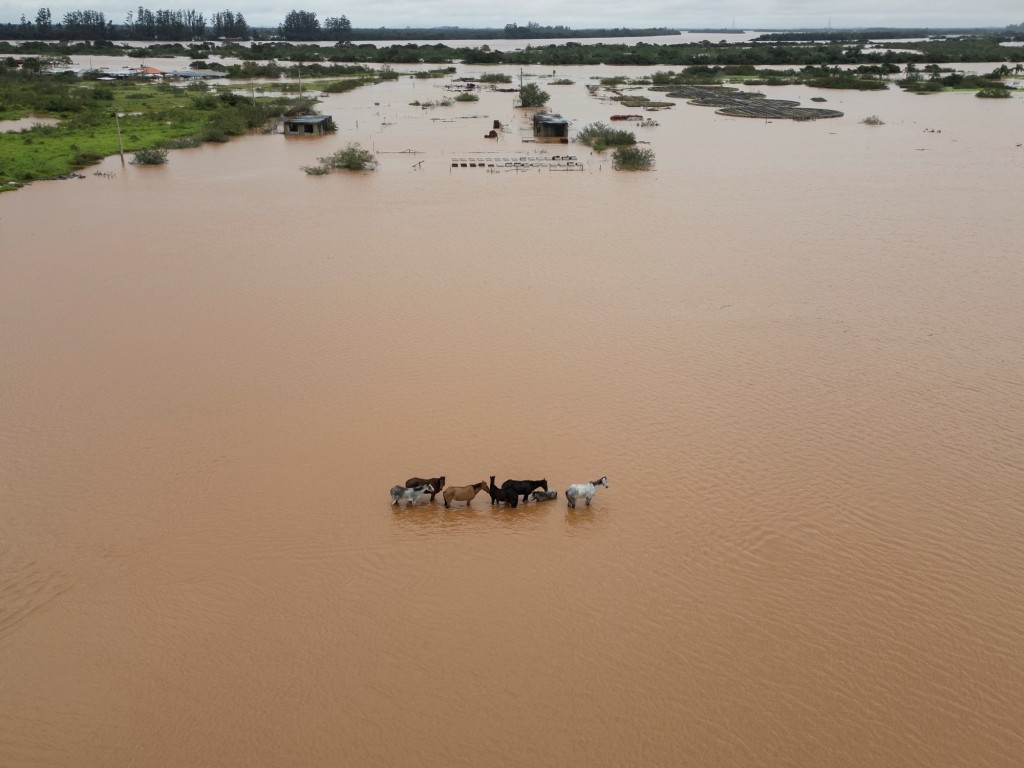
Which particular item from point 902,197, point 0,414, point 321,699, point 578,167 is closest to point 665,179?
point 578,167

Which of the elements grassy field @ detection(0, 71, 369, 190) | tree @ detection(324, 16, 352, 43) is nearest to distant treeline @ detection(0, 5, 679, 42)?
tree @ detection(324, 16, 352, 43)

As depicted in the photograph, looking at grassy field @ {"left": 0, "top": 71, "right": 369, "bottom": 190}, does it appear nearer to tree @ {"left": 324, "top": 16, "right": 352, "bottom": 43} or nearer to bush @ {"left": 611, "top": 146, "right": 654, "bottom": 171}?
bush @ {"left": 611, "top": 146, "right": 654, "bottom": 171}

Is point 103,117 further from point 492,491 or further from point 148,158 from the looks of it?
point 492,491

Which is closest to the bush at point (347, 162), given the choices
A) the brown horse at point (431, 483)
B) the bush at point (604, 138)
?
the bush at point (604, 138)

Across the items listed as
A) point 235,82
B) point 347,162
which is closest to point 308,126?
point 347,162

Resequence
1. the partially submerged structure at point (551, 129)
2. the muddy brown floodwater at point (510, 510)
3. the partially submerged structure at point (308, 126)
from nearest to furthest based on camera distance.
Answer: the muddy brown floodwater at point (510, 510) → the partially submerged structure at point (551, 129) → the partially submerged structure at point (308, 126)

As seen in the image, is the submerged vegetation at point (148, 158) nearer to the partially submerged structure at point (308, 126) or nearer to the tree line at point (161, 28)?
the partially submerged structure at point (308, 126)
